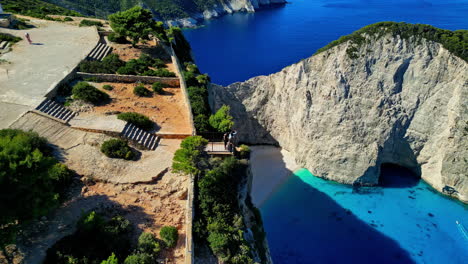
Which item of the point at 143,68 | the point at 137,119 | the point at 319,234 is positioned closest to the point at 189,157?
the point at 137,119

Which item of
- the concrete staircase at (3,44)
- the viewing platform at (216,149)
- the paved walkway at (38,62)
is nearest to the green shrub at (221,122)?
the viewing platform at (216,149)

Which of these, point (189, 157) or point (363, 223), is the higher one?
point (189, 157)

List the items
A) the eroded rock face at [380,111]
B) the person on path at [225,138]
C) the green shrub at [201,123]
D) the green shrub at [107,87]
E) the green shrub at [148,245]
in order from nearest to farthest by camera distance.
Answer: the green shrub at [148,245]
the person on path at [225,138]
the green shrub at [201,123]
the green shrub at [107,87]
the eroded rock face at [380,111]

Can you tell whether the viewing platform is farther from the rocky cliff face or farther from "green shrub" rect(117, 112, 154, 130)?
the rocky cliff face

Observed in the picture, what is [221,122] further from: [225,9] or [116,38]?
[225,9]

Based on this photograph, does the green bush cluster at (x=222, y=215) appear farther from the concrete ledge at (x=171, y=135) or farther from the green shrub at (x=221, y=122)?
the concrete ledge at (x=171, y=135)

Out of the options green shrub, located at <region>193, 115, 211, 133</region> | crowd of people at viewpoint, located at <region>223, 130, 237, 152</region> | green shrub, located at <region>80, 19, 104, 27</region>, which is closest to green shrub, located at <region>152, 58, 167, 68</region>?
green shrub, located at <region>193, 115, 211, 133</region>
